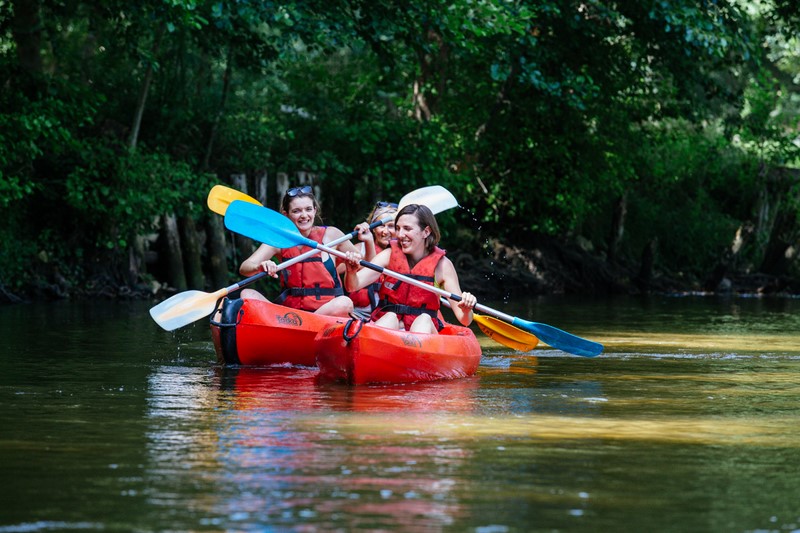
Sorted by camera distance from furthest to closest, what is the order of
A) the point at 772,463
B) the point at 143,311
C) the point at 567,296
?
the point at 567,296
the point at 143,311
the point at 772,463

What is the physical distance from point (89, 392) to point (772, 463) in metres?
3.54

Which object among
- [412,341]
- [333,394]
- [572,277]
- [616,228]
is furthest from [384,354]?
[616,228]

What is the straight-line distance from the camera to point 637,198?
23.4 meters

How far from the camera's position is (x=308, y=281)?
8.93 m

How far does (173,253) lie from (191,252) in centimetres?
26

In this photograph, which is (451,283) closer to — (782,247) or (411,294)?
(411,294)

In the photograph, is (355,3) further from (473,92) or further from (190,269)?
(473,92)

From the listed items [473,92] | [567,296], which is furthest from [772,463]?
[473,92]

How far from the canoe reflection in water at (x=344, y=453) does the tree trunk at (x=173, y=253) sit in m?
9.18

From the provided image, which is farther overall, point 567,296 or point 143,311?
point 567,296

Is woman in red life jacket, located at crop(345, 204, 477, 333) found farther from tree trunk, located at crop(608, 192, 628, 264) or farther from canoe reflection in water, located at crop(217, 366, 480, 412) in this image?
tree trunk, located at crop(608, 192, 628, 264)

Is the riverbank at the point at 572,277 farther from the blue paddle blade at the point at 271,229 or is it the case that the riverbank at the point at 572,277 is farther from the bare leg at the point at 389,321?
the bare leg at the point at 389,321

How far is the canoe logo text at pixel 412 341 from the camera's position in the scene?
7395mm

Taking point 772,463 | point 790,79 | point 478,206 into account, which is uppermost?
point 790,79
